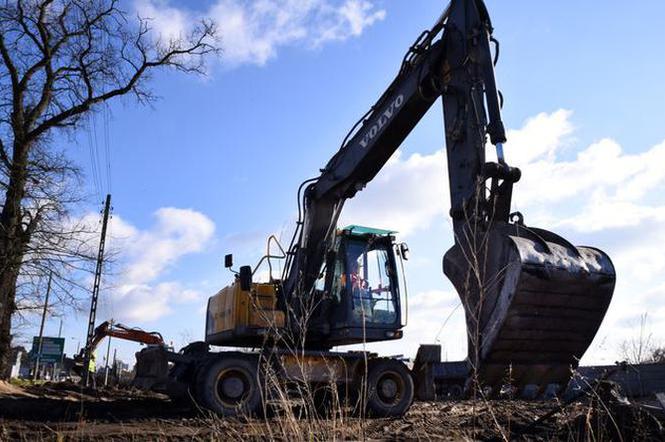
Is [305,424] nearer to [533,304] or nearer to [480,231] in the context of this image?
[533,304]

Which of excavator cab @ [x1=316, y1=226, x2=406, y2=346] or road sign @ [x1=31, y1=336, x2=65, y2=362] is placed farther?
road sign @ [x1=31, y1=336, x2=65, y2=362]

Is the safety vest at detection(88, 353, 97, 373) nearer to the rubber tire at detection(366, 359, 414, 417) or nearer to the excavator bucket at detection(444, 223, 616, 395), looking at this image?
the rubber tire at detection(366, 359, 414, 417)

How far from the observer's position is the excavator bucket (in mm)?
6062

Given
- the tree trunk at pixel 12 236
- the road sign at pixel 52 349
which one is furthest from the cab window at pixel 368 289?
the road sign at pixel 52 349

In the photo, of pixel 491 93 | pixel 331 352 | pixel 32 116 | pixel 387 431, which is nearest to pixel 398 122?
pixel 491 93

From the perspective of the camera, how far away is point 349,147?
1034 centimetres

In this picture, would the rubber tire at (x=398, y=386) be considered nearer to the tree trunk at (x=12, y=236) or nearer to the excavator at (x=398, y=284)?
the excavator at (x=398, y=284)

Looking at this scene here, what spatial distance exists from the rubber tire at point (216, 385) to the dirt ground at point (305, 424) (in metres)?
0.37

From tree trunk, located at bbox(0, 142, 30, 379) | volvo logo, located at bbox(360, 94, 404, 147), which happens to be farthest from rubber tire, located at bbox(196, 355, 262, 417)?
tree trunk, located at bbox(0, 142, 30, 379)

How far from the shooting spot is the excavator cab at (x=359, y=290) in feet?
32.9

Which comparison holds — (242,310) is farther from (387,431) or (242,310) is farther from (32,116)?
(32,116)

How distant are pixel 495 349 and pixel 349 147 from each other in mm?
5115

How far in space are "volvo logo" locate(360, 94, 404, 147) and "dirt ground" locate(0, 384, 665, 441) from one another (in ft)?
14.0

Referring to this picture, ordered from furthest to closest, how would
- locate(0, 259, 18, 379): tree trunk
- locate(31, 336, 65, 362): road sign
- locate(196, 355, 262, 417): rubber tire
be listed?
1. locate(31, 336, 65, 362): road sign
2. locate(0, 259, 18, 379): tree trunk
3. locate(196, 355, 262, 417): rubber tire
